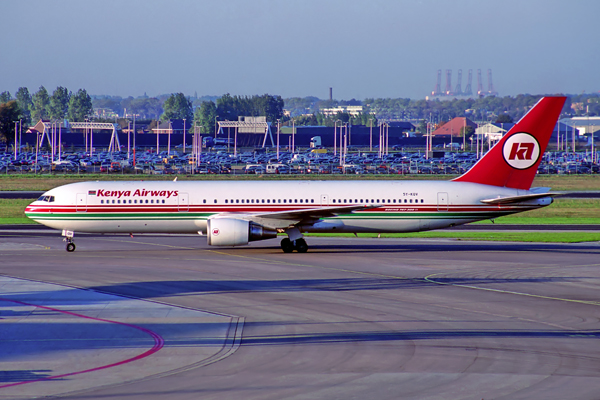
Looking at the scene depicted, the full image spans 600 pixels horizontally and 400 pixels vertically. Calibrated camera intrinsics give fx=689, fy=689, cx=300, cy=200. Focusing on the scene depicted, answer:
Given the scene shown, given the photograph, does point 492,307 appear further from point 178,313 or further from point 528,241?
point 528,241

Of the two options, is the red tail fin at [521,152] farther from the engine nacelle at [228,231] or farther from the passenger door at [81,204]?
Answer: the passenger door at [81,204]

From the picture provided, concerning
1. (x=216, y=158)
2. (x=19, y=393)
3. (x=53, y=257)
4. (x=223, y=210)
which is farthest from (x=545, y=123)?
(x=216, y=158)

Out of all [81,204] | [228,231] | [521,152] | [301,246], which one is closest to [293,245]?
[301,246]

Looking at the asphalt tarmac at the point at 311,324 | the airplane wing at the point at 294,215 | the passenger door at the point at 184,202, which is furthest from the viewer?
the passenger door at the point at 184,202

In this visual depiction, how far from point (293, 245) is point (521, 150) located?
14.3 metres

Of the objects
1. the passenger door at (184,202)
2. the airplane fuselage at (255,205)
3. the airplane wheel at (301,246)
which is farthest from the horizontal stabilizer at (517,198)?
the passenger door at (184,202)

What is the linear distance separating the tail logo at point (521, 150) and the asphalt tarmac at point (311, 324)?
210 inches

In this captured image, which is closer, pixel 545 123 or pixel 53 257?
pixel 53 257

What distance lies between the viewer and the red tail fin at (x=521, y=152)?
39.9m

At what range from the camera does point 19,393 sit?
1463 cm

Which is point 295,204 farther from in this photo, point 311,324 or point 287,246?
point 311,324

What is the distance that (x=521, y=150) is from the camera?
39969 mm

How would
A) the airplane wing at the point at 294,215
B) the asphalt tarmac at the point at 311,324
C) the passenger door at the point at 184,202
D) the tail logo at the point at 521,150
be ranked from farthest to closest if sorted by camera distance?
1. the tail logo at the point at 521,150
2. the passenger door at the point at 184,202
3. the airplane wing at the point at 294,215
4. the asphalt tarmac at the point at 311,324

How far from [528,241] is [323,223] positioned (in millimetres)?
14574
